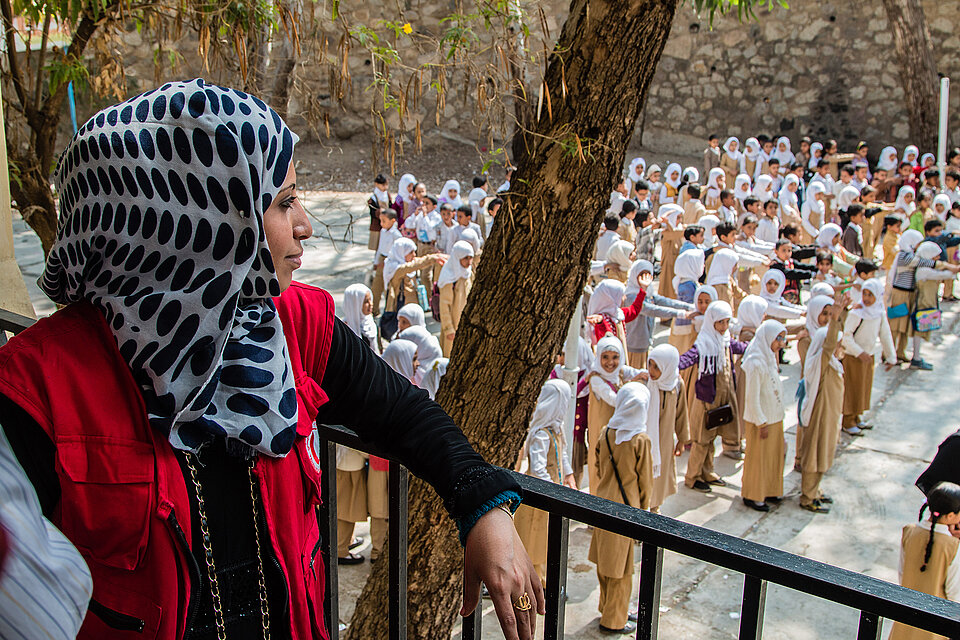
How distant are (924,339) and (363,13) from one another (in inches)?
446

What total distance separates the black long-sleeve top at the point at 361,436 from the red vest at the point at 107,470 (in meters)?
0.03

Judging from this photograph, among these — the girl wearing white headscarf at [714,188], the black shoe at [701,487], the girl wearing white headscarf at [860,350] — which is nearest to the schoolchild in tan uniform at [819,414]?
the black shoe at [701,487]

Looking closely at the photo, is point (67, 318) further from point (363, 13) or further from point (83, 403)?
point (363, 13)

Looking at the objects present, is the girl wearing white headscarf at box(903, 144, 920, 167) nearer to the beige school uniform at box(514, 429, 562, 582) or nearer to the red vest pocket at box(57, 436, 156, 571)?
the beige school uniform at box(514, 429, 562, 582)

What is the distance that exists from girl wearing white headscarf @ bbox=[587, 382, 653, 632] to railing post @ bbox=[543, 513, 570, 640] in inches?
148

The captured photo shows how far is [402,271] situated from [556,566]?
768 cm

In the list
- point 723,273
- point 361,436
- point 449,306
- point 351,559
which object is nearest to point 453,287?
point 449,306

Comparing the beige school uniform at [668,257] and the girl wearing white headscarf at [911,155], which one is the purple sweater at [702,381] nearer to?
the beige school uniform at [668,257]

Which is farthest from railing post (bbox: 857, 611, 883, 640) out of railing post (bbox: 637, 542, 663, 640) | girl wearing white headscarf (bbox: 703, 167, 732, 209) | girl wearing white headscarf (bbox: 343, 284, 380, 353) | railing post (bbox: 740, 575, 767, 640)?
girl wearing white headscarf (bbox: 703, 167, 732, 209)

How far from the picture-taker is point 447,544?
2.55 meters

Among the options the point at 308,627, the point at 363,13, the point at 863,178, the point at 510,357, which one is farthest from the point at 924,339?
the point at 363,13

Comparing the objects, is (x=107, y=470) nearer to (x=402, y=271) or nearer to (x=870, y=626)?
(x=870, y=626)

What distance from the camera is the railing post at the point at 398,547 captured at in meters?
1.64

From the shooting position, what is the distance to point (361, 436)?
1553 mm
